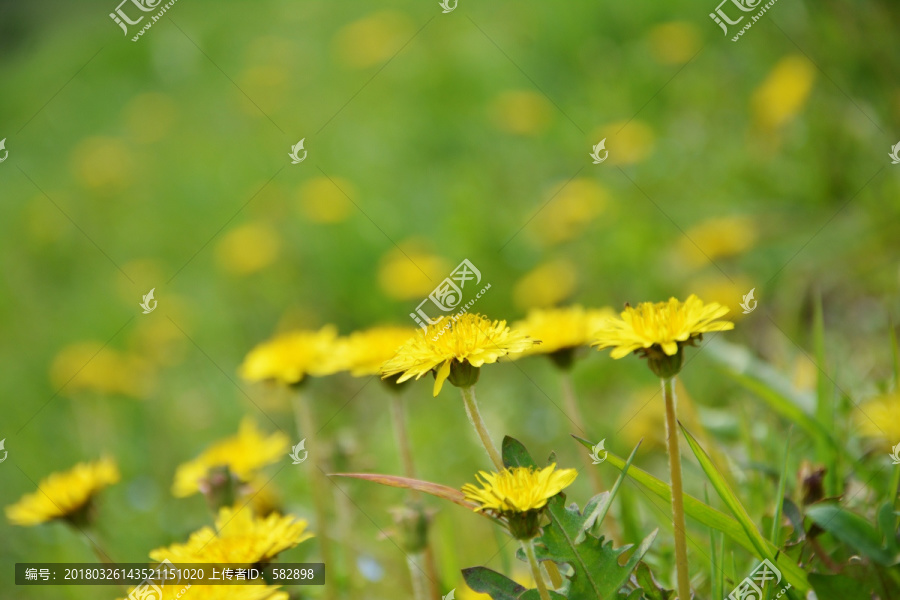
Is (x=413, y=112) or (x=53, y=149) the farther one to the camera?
(x=53, y=149)

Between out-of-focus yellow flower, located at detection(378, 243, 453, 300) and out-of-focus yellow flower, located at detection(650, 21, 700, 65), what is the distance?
124cm

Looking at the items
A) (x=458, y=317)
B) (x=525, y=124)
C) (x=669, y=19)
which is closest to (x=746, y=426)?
(x=458, y=317)

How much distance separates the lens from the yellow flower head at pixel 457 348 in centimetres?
93

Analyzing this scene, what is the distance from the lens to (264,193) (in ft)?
12.3

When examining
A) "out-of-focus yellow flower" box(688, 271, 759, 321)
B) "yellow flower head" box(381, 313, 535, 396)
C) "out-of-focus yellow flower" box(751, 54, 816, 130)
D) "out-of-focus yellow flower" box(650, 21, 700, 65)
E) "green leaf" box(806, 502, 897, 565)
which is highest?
"out-of-focus yellow flower" box(650, 21, 700, 65)

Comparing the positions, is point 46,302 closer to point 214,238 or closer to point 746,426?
point 214,238

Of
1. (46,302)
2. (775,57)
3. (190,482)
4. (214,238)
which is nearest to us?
(190,482)

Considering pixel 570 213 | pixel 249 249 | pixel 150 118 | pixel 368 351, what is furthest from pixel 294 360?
pixel 150 118

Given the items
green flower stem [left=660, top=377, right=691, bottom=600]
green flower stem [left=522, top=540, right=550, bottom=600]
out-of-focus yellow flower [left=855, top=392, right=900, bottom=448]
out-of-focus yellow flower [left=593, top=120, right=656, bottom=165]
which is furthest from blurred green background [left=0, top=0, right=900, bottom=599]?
green flower stem [left=522, top=540, right=550, bottom=600]

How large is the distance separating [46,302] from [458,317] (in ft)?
12.0

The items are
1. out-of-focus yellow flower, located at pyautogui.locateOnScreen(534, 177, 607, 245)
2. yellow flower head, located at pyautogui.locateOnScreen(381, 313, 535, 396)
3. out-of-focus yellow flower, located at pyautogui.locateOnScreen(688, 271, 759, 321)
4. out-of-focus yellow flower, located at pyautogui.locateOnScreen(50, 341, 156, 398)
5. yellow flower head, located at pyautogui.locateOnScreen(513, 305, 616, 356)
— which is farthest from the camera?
out-of-focus yellow flower, located at pyautogui.locateOnScreen(50, 341, 156, 398)

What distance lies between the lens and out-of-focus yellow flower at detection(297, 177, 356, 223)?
3.25 meters

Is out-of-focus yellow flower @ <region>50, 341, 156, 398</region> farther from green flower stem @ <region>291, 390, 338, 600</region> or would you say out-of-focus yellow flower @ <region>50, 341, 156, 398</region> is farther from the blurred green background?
green flower stem @ <region>291, 390, 338, 600</region>

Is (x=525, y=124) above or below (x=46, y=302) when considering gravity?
below
